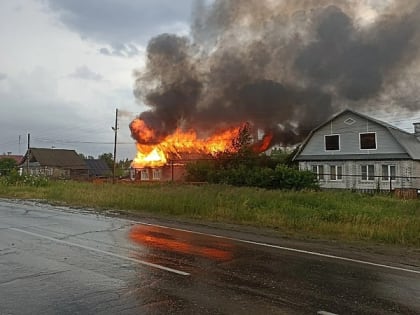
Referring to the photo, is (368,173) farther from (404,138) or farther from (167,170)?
(167,170)

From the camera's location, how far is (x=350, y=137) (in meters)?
38.2

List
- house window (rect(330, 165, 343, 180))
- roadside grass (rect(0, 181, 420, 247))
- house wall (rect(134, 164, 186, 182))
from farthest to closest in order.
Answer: house wall (rect(134, 164, 186, 182))
house window (rect(330, 165, 343, 180))
roadside grass (rect(0, 181, 420, 247))

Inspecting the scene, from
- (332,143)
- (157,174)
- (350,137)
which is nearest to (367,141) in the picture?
(350,137)

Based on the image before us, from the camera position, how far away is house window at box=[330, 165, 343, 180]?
3862cm

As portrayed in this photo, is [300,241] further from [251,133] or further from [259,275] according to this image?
[251,133]

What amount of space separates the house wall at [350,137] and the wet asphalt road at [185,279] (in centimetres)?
2988

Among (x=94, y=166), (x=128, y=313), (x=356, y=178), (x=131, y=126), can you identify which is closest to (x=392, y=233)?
(x=128, y=313)

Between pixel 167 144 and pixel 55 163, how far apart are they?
3575 centimetres

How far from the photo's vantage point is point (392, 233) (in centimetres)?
1073

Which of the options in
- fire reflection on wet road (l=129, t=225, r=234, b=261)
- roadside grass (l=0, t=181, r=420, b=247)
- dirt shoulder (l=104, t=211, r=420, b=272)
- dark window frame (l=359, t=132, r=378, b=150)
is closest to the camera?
dirt shoulder (l=104, t=211, r=420, b=272)

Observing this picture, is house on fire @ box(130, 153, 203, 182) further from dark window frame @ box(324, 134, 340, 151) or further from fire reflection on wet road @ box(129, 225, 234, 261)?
fire reflection on wet road @ box(129, 225, 234, 261)

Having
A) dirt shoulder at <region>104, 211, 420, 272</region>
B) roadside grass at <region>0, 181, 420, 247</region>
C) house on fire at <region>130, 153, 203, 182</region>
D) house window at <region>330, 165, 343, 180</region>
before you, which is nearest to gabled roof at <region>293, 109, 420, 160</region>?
house window at <region>330, 165, 343, 180</region>

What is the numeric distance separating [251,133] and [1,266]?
37177 millimetres

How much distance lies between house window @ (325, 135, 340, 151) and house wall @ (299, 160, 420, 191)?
123 centimetres
